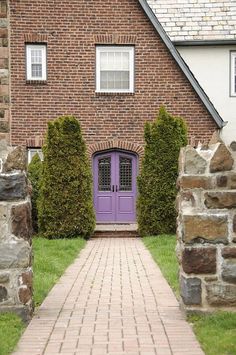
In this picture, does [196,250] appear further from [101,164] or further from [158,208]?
[101,164]

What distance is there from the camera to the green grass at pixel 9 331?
18.1 feet

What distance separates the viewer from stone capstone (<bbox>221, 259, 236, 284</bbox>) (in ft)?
22.5

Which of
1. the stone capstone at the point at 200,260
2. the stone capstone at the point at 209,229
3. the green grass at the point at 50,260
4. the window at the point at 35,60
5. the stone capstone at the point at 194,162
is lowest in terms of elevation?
the green grass at the point at 50,260

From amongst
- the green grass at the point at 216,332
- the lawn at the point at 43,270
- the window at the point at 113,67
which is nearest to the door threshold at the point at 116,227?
the lawn at the point at 43,270

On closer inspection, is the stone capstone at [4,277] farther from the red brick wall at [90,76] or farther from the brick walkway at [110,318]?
the red brick wall at [90,76]

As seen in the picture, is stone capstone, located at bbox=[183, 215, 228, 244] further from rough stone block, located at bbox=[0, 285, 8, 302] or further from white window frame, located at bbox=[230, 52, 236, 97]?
white window frame, located at bbox=[230, 52, 236, 97]

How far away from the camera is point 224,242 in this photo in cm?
688

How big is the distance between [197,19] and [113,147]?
5666mm

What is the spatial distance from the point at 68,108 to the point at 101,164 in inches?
79.3

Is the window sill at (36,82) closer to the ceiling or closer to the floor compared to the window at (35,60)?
closer to the floor

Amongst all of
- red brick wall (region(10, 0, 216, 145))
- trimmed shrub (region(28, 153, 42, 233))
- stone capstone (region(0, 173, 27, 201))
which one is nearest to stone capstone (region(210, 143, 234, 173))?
stone capstone (region(0, 173, 27, 201))

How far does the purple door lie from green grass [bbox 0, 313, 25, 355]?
43.3ft

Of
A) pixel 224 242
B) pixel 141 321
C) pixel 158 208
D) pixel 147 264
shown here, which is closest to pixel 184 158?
pixel 224 242

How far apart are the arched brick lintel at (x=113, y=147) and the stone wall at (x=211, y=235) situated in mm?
12578
